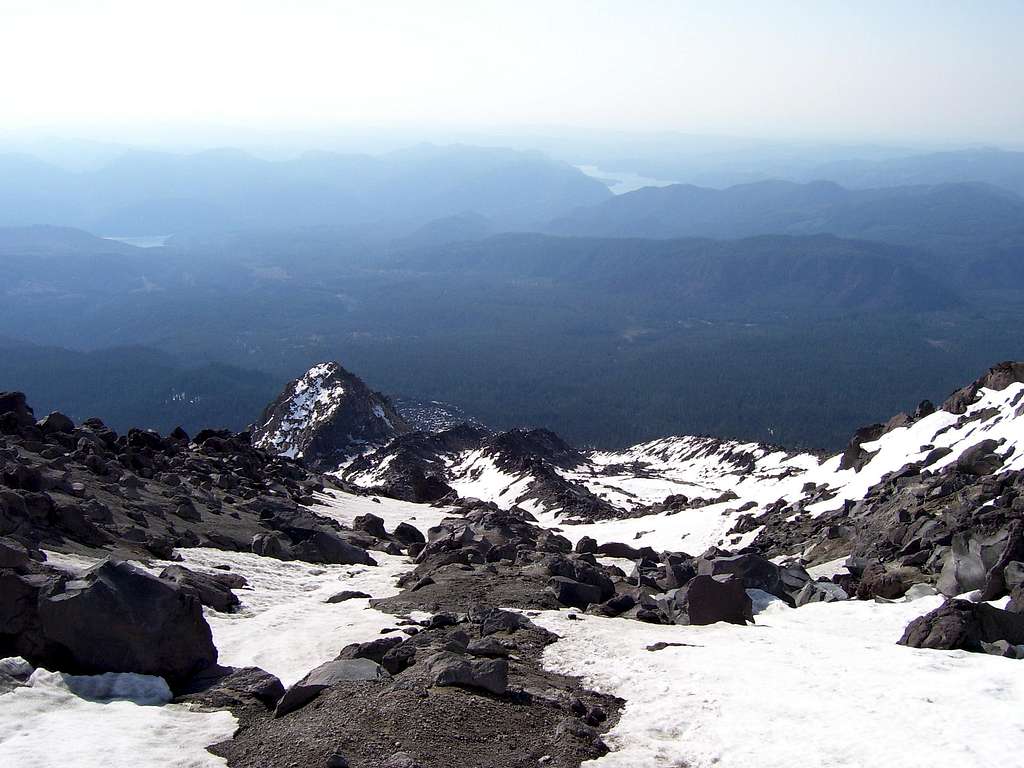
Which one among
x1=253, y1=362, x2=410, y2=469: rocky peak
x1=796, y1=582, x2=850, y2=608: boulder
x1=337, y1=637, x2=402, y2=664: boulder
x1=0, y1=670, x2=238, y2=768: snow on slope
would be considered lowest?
x1=253, y1=362, x2=410, y2=469: rocky peak

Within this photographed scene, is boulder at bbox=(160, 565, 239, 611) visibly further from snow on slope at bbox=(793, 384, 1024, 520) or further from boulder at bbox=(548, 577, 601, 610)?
snow on slope at bbox=(793, 384, 1024, 520)

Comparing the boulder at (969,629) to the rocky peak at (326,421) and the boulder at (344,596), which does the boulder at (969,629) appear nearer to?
the boulder at (344,596)

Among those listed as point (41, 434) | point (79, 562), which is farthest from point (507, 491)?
point (79, 562)

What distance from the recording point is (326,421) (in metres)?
100

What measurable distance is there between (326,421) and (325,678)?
86.8 meters

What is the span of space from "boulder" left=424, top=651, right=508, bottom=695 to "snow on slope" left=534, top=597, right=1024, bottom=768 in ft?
6.86

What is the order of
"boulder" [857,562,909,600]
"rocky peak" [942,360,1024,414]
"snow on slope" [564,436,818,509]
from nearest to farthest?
"boulder" [857,562,909,600], "rocky peak" [942,360,1024,414], "snow on slope" [564,436,818,509]

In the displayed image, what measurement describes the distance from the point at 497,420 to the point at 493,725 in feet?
521

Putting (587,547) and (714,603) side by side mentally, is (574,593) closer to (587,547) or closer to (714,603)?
(714,603)

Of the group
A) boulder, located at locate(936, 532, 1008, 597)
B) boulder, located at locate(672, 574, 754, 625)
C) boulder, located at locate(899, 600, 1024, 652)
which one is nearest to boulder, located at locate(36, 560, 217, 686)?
boulder, located at locate(672, 574, 754, 625)

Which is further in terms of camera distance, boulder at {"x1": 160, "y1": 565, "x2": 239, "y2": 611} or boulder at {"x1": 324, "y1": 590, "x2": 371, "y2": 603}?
boulder at {"x1": 324, "y1": 590, "x2": 371, "y2": 603}

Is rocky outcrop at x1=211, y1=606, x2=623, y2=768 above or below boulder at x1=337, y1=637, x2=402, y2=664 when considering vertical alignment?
above

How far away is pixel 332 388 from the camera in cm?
10825

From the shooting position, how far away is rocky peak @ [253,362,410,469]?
97.3 meters
